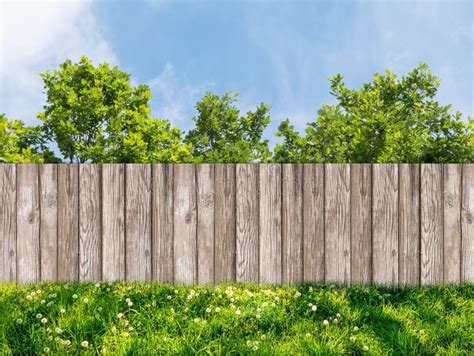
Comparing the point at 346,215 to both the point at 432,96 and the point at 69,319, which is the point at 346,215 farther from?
the point at 432,96

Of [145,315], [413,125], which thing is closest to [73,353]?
[145,315]

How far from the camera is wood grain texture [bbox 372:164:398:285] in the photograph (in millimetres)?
5395

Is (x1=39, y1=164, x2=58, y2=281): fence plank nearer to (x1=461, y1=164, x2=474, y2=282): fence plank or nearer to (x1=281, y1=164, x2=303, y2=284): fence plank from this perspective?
(x1=281, y1=164, x2=303, y2=284): fence plank

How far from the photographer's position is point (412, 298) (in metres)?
5.07

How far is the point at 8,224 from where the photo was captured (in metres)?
5.50

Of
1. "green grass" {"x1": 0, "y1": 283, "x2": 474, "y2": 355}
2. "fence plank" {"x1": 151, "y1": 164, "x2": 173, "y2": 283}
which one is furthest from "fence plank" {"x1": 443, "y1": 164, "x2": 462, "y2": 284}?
"fence plank" {"x1": 151, "y1": 164, "x2": 173, "y2": 283}

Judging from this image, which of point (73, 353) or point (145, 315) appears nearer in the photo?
point (73, 353)

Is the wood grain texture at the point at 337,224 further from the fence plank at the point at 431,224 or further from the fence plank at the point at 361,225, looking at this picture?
the fence plank at the point at 431,224

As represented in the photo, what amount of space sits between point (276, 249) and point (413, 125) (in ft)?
12.7

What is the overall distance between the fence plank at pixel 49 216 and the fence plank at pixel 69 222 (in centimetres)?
6

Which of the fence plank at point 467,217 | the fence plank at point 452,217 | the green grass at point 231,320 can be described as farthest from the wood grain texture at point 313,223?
the fence plank at point 467,217

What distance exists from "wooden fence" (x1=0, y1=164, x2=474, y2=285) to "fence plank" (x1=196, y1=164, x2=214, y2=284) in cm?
1

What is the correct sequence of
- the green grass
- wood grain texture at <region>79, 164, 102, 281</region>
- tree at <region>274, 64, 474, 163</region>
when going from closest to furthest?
1. the green grass
2. wood grain texture at <region>79, 164, 102, 281</region>
3. tree at <region>274, 64, 474, 163</region>

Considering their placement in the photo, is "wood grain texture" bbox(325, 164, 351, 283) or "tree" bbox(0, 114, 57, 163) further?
"tree" bbox(0, 114, 57, 163)
